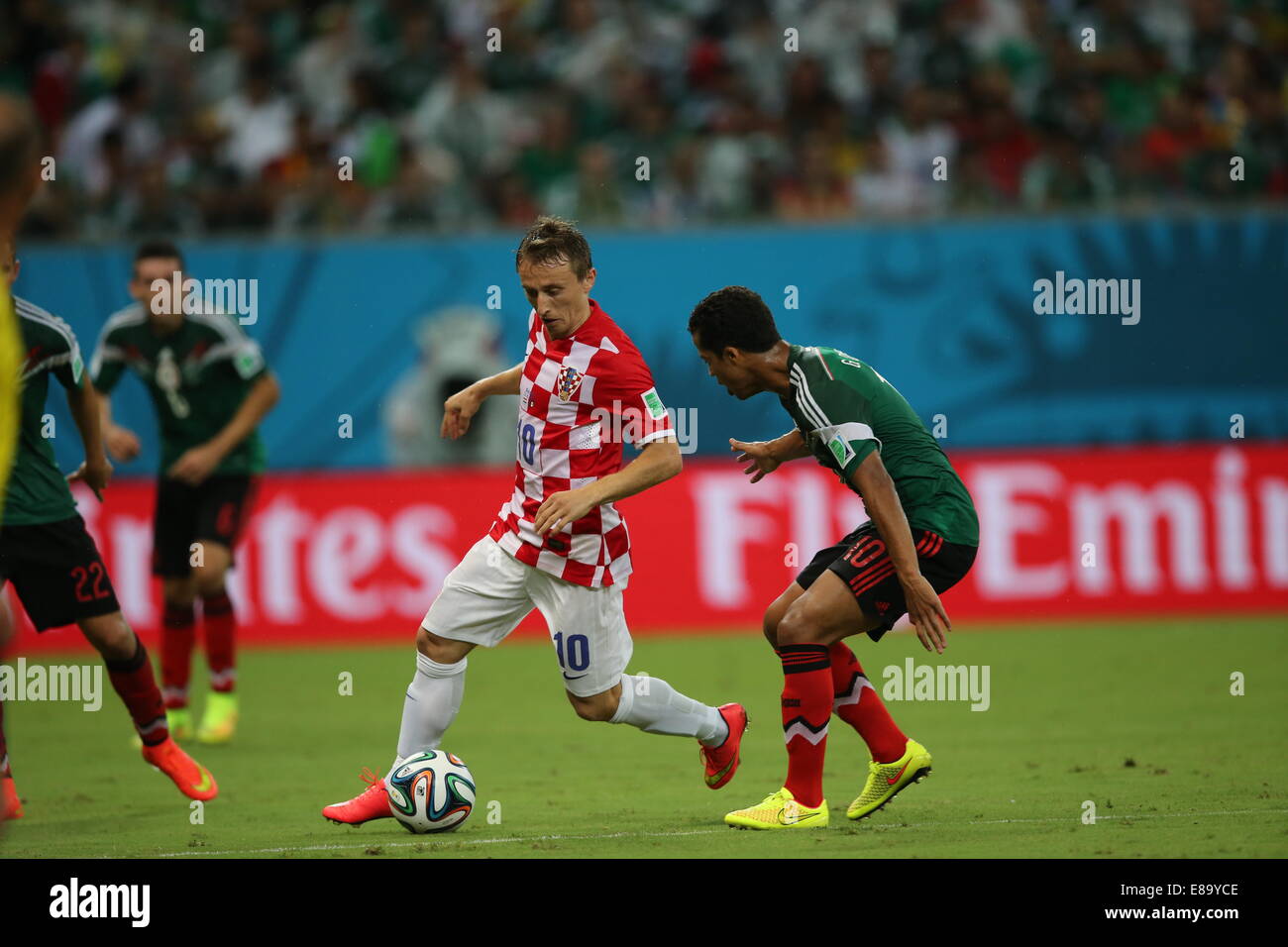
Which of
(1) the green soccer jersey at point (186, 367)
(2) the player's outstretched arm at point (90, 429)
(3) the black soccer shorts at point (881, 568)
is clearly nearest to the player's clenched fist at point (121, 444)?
(1) the green soccer jersey at point (186, 367)

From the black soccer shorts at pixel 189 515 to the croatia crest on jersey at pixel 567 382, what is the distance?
408 centimetres

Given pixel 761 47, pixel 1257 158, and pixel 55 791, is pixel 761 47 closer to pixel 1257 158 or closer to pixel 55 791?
pixel 1257 158

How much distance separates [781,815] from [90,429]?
3438 mm

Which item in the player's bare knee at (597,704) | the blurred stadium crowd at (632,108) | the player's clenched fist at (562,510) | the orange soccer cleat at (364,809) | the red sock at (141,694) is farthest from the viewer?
the blurred stadium crowd at (632,108)

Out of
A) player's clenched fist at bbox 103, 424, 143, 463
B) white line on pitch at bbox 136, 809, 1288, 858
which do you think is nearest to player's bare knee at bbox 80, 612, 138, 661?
white line on pitch at bbox 136, 809, 1288, 858

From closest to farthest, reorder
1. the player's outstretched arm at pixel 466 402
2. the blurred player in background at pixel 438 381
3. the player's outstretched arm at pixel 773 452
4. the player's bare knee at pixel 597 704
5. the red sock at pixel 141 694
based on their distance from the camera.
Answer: the player's bare knee at pixel 597 704
the player's outstretched arm at pixel 466 402
the player's outstretched arm at pixel 773 452
the red sock at pixel 141 694
the blurred player in background at pixel 438 381

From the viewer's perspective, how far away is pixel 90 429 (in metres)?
7.34

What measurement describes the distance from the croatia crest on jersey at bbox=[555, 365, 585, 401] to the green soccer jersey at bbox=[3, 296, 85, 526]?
211cm

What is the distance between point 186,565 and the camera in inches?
395

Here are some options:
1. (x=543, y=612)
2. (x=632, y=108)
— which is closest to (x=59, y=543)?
(x=543, y=612)

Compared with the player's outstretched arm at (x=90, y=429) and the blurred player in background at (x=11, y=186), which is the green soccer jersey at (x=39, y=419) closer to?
the player's outstretched arm at (x=90, y=429)

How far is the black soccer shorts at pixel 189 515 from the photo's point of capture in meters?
10.0
